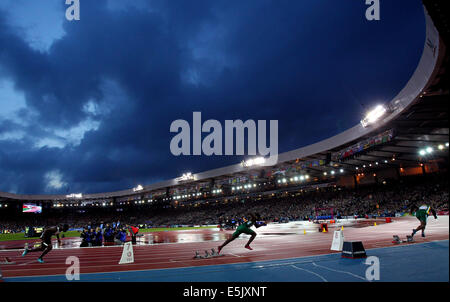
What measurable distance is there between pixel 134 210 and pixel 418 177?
3423 inches

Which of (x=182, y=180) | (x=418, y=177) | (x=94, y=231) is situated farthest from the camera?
(x=182, y=180)

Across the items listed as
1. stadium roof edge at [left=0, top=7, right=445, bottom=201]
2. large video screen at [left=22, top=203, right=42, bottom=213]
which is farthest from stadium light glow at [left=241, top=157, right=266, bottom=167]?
large video screen at [left=22, top=203, right=42, bottom=213]

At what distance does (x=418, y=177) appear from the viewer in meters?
35.8

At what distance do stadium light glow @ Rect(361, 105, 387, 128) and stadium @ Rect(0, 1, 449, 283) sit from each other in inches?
5.2

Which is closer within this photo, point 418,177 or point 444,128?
point 444,128

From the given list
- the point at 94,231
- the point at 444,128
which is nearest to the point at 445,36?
the point at 444,128

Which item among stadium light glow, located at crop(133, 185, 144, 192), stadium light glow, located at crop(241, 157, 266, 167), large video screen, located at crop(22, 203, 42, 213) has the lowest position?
large video screen, located at crop(22, 203, 42, 213)

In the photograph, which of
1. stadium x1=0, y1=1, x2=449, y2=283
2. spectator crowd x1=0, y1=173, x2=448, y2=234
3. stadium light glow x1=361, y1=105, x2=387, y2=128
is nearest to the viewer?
stadium x1=0, y1=1, x2=449, y2=283

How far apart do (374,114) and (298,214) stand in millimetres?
27917

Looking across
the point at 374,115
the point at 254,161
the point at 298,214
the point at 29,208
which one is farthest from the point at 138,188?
the point at 374,115

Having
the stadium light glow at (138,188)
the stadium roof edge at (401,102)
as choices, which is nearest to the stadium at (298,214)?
the stadium roof edge at (401,102)

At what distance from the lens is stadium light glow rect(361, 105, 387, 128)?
25.4 m

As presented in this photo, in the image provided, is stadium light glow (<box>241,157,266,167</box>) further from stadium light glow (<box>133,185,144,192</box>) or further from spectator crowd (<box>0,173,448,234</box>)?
stadium light glow (<box>133,185,144,192</box>)
